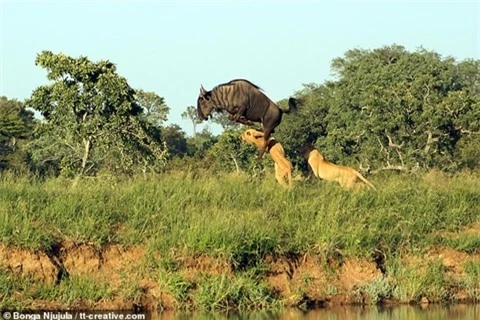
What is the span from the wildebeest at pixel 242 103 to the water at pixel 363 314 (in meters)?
4.13

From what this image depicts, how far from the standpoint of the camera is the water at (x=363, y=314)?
12.6 meters

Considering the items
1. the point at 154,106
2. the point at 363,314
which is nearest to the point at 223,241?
the point at 363,314

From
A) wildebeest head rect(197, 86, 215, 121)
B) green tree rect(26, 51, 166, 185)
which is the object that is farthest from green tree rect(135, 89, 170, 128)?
wildebeest head rect(197, 86, 215, 121)

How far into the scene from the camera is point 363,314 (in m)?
13.1

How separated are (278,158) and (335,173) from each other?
0.90m

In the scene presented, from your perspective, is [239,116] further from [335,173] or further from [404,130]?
[404,130]

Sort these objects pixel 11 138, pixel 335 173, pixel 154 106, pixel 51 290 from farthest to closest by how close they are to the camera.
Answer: pixel 154 106 < pixel 11 138 < pixel 335 173 < pixel 51 290

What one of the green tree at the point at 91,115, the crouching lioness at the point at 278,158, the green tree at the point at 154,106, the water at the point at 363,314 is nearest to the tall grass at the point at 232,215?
the crouching lioness at the point at 278,158

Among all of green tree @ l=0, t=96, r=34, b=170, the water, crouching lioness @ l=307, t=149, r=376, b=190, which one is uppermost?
green tree @ l=0, t=96, r=34, b=170

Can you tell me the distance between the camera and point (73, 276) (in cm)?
1325

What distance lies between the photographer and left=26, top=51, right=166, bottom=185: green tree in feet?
88.6

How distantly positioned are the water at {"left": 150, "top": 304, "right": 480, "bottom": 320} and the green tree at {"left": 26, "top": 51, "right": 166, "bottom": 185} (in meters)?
13.6

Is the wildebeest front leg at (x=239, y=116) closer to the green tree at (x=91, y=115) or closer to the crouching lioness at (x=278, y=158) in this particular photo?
the crouching lioness at (x=278, y=158)

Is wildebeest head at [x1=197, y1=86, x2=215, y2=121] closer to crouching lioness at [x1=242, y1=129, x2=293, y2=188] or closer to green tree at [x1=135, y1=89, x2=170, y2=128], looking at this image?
crouching lioness at [x1=242, y1=129, x2=293, y2=188]
